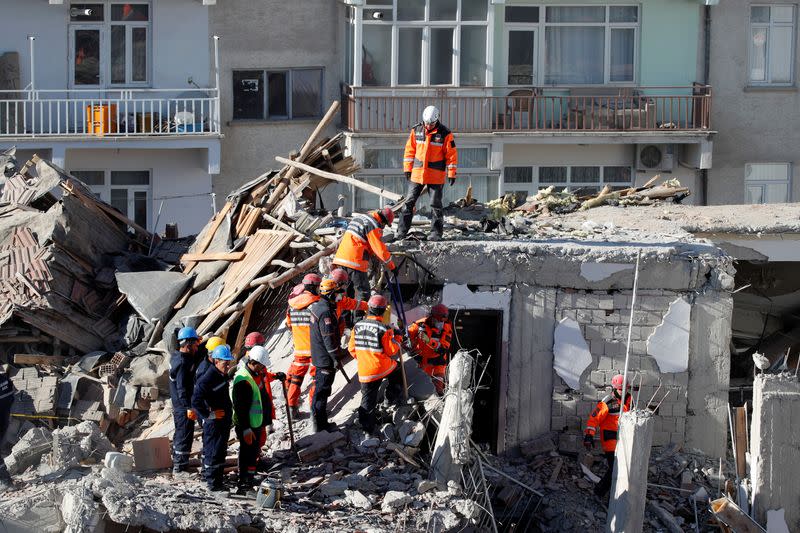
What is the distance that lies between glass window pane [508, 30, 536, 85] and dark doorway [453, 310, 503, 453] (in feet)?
37.0

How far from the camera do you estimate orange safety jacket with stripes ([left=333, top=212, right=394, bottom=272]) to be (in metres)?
14.8

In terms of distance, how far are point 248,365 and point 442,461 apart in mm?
2088

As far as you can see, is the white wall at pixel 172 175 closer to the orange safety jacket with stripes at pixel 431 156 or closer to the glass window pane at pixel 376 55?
the glass window pane at pixel 376 55

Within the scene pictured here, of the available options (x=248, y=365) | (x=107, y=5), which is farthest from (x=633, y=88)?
(x=248, y=365)

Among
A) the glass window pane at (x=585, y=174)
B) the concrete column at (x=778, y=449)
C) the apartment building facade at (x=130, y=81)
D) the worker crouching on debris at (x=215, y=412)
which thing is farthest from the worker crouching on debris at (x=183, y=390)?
the glass window pane at (x=585, y=174)

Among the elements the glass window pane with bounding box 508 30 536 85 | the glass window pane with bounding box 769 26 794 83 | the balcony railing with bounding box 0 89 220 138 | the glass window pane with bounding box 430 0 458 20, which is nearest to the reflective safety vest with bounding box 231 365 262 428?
the balcony railing with bounding box 0 89 220 138

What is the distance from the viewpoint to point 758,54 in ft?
88.9

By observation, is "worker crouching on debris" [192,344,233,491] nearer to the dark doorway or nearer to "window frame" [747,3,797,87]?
the dark doorway

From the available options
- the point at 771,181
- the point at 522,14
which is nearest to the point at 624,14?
the point at 522,14

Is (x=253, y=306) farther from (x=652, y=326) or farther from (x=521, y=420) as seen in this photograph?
(x=652, y=326)

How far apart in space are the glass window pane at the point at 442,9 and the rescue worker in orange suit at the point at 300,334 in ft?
40.2

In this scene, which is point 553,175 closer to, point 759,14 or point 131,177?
point 759,14

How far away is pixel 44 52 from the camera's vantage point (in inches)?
1024

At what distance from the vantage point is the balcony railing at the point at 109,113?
2497 centimetres
